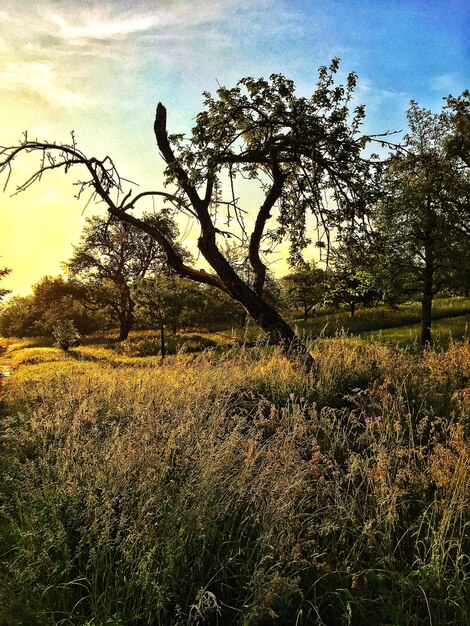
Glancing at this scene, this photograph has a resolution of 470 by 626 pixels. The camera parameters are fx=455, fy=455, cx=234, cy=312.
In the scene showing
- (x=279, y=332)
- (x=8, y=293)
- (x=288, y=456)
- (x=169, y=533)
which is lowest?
(x=169, y=533)

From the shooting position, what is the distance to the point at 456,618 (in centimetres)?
301

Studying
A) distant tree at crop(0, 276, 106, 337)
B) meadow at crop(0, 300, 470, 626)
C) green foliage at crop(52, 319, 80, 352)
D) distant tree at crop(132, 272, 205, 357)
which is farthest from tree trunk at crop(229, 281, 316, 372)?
distant tree at crop(0, 276, 106, 337)

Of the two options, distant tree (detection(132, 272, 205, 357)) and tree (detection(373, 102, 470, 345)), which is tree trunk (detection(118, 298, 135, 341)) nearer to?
distant tree (detection(132, 272, 205, 357))

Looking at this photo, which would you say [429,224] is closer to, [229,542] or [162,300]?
[162,300]

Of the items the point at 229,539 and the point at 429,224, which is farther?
the point at 429,224

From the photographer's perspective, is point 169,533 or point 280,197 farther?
point 280,197

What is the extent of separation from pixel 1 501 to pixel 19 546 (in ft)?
4.58

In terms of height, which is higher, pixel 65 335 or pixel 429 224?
pixel 429 224

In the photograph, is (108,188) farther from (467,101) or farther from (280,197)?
(467,101)

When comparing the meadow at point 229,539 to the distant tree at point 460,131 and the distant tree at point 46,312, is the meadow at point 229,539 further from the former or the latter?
the distant tree at point 46,312

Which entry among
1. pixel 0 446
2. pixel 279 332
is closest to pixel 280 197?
pixel 279 332

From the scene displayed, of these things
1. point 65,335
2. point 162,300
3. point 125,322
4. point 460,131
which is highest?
point 460,131

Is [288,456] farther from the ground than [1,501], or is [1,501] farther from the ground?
[288,456]

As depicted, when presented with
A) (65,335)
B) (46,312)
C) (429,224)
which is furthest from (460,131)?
(46,312)
